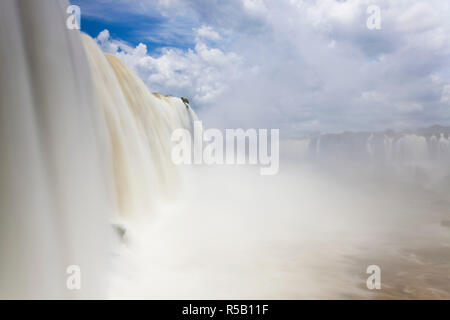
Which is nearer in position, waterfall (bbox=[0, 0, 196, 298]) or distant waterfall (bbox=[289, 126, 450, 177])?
waterfall (bbox=[0, 0, 196, 298])

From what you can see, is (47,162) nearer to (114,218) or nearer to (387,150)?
(114,218)

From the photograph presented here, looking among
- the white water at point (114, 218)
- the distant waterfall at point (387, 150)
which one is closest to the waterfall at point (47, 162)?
the white water at point (114, 218)

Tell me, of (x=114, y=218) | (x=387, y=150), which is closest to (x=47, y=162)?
(x=114, y=218)

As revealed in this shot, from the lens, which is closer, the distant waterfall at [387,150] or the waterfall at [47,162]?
the waterfall at [47,162]

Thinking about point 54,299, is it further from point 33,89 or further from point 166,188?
point 166,188

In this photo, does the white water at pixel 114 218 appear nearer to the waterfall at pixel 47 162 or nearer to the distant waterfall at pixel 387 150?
the waterfall at pixel 47 162

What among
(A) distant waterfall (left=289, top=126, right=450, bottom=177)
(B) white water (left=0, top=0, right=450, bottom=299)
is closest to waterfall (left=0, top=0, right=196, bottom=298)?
(B) white water (left=0, top=0, right=450, bottom=299)

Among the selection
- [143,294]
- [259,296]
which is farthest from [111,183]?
[259,296]

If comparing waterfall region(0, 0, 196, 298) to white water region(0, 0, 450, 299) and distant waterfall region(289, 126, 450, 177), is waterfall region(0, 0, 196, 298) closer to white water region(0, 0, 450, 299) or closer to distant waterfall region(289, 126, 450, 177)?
white water region(0, 0, 450, 299)

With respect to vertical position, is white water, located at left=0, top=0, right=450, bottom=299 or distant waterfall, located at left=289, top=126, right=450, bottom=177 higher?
distant waterfall, located at left=289, top=126, right=450, bottom=177

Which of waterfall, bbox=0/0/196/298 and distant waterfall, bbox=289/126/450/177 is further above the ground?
distant waterfall, bbox=289/126/450/177

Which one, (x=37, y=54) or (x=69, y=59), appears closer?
(x=37, y=54)
